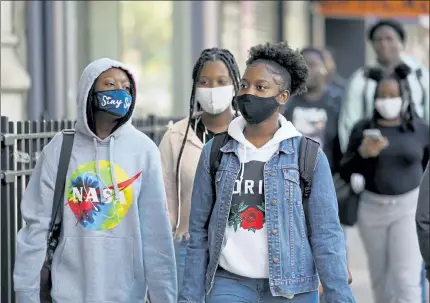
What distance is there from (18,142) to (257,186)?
2.14 meters

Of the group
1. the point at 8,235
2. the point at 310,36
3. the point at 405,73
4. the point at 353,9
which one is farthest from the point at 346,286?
the point at 310,36

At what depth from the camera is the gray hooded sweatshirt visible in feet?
18.5

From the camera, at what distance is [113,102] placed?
5.80m

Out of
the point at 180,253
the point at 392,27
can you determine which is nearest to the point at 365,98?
the point at 392,27

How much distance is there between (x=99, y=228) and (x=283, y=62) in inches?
44.1

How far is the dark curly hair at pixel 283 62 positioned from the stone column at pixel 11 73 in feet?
18.8

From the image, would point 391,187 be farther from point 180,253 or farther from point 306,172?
point 306,172

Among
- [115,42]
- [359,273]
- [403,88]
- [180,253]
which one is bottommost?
[359,273]

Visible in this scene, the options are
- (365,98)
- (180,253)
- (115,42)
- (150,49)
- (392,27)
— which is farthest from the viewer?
(150,49)

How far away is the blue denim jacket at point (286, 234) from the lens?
5.25m

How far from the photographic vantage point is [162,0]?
1505 centimetres

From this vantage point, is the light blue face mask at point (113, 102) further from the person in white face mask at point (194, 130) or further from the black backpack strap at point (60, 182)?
the person in white face mask at point (194, 130)

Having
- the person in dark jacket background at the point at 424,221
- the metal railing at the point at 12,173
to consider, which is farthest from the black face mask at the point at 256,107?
the metal railing at the point at 12,173

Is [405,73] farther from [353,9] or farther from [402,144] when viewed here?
[353,9]
